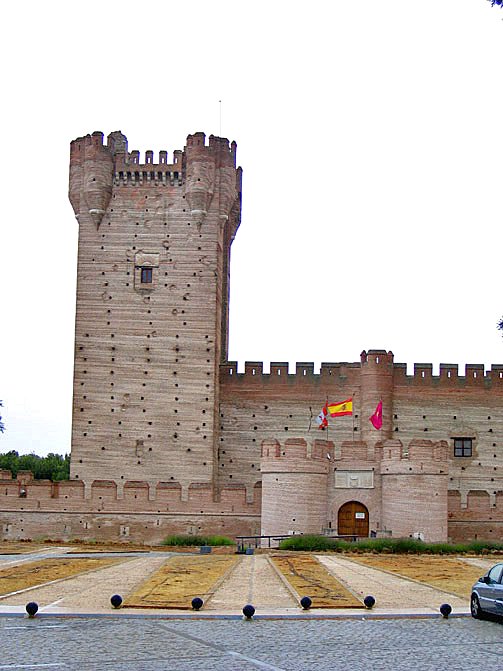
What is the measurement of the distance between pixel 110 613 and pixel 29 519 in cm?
2384

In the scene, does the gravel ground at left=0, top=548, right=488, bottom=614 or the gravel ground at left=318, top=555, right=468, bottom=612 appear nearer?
the gravel ground at left=0, top=548, right=488, bottom=614

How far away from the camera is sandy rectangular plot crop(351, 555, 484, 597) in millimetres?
21000

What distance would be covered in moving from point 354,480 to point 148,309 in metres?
12.5

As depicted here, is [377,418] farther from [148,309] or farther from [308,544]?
[308,544]

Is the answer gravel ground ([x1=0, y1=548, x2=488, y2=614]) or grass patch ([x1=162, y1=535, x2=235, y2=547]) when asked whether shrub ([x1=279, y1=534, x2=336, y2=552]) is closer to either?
grass patch ([x1=162, y1=535, x2=235, y2=547])

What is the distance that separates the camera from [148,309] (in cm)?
4350

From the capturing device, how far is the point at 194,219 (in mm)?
44062

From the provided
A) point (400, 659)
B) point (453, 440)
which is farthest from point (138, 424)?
point (400, 659)

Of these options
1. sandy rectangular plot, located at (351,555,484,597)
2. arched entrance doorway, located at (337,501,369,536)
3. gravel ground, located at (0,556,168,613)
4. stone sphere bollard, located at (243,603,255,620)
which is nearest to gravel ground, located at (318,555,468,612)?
sandy rectangular plot, located at (351,555,484,597)

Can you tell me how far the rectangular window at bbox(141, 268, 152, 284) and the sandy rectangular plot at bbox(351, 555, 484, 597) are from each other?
60.9 feet

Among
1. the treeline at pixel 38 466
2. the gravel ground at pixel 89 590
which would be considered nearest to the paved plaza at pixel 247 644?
the gravel ground at pixel 89 590

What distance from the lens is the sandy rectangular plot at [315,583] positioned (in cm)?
1733

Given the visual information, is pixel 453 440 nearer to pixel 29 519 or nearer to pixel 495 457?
pixel 495 457

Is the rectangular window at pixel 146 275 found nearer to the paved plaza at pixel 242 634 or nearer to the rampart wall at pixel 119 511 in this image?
the rampart wall at pixel 119 511
